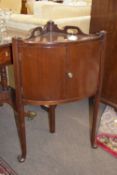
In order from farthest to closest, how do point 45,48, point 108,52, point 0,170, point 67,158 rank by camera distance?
point 108,52, point 67,158, point 0,170, point 45,48

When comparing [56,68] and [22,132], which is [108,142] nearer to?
[22,132]

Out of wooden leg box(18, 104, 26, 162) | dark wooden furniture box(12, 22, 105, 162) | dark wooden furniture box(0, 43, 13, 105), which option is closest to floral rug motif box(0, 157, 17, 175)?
wooden leg box(18, 104, 26, 162)

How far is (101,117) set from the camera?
6.95 feet

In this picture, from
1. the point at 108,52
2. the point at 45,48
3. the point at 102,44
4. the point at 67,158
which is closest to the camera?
the point at 45,48

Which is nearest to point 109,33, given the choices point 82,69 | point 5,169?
point 82,69

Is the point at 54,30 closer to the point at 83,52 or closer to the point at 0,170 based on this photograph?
the point at 83,52

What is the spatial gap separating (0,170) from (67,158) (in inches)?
18.3

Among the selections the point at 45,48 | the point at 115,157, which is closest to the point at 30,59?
the point at 45,48

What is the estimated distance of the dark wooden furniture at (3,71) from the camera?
145cm

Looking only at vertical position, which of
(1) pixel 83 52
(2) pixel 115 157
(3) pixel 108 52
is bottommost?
(2) pixel 115 157

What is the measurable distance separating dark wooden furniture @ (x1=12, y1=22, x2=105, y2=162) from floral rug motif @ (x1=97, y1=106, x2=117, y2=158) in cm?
55

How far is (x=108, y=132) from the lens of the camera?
1.95 metres

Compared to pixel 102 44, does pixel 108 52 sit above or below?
below

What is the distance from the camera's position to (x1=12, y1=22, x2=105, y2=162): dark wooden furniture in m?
1.24
